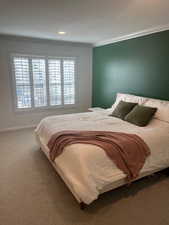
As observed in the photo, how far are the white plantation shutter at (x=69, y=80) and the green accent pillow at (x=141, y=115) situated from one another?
2737 mm

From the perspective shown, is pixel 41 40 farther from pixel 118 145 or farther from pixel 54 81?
pixel 118 145

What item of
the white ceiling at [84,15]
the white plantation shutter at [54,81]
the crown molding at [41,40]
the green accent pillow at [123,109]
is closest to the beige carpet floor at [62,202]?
the green accent pillow at [123,109]

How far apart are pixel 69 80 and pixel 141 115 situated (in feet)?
9.95

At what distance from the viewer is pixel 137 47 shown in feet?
12.6

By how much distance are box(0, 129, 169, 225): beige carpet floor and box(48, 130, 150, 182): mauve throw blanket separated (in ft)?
1.13

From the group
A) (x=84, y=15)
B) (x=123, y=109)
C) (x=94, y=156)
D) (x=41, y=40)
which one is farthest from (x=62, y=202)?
(x=41, y=40)

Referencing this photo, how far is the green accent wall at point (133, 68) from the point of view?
11.1 feet

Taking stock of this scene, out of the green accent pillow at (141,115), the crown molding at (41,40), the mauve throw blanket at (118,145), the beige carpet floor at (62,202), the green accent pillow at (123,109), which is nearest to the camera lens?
the beige carpet floor at (62,202)

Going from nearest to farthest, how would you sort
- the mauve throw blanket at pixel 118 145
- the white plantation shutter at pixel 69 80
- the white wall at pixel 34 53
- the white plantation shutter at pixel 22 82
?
1. the mauve throw blanket at pixel 118 145
2. the white wall at pixel 34 53
3. the white plantation shutter at pixel 22 82
4. the white plantation shutter at pixel 69 80

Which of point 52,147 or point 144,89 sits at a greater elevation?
point 144,89

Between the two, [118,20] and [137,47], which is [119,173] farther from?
[137,47]

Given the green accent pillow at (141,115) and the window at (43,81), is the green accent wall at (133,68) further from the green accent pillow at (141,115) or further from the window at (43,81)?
the window at (43,81)

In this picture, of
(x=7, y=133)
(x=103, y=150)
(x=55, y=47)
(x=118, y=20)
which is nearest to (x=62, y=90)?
(x=55, y=47)

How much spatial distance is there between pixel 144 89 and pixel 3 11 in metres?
3.08
